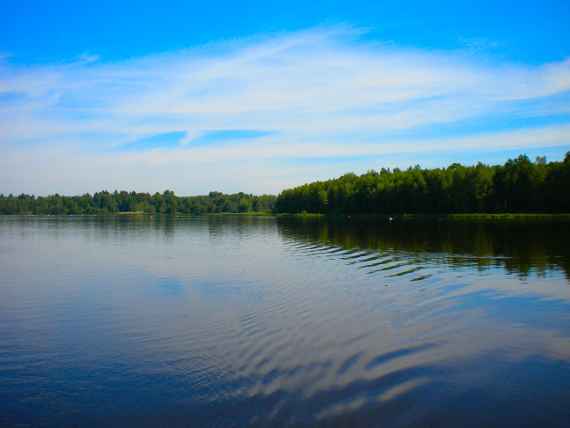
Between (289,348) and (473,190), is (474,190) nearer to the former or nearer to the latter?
(473,190)

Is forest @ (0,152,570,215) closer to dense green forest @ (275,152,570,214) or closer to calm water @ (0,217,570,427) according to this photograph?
dense green forest @ (275,152,570,214)

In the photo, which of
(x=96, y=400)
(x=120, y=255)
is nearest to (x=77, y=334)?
(x=96, y=400)

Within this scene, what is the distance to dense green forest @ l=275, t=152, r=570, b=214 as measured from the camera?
367 feet

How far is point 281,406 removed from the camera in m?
9.75

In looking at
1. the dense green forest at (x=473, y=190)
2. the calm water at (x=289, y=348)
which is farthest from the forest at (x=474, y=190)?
→ the calm water at (x=289, y=348)

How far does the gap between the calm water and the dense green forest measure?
96.5m

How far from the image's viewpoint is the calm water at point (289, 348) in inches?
382

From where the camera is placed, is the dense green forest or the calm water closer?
the calm water

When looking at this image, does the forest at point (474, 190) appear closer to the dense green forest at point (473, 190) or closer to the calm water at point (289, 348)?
the dense green forest at point (473, 190)

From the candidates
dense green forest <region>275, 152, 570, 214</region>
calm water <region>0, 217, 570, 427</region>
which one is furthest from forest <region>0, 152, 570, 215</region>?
calm water <region>0, 217, 570, 427</region>

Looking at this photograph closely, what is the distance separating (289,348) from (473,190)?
409ft

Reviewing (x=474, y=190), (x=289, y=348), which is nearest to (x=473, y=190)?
(x=474, y=190)

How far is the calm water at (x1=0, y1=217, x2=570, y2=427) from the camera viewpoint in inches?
382

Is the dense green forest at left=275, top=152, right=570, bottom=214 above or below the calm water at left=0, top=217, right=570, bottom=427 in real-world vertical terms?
above
